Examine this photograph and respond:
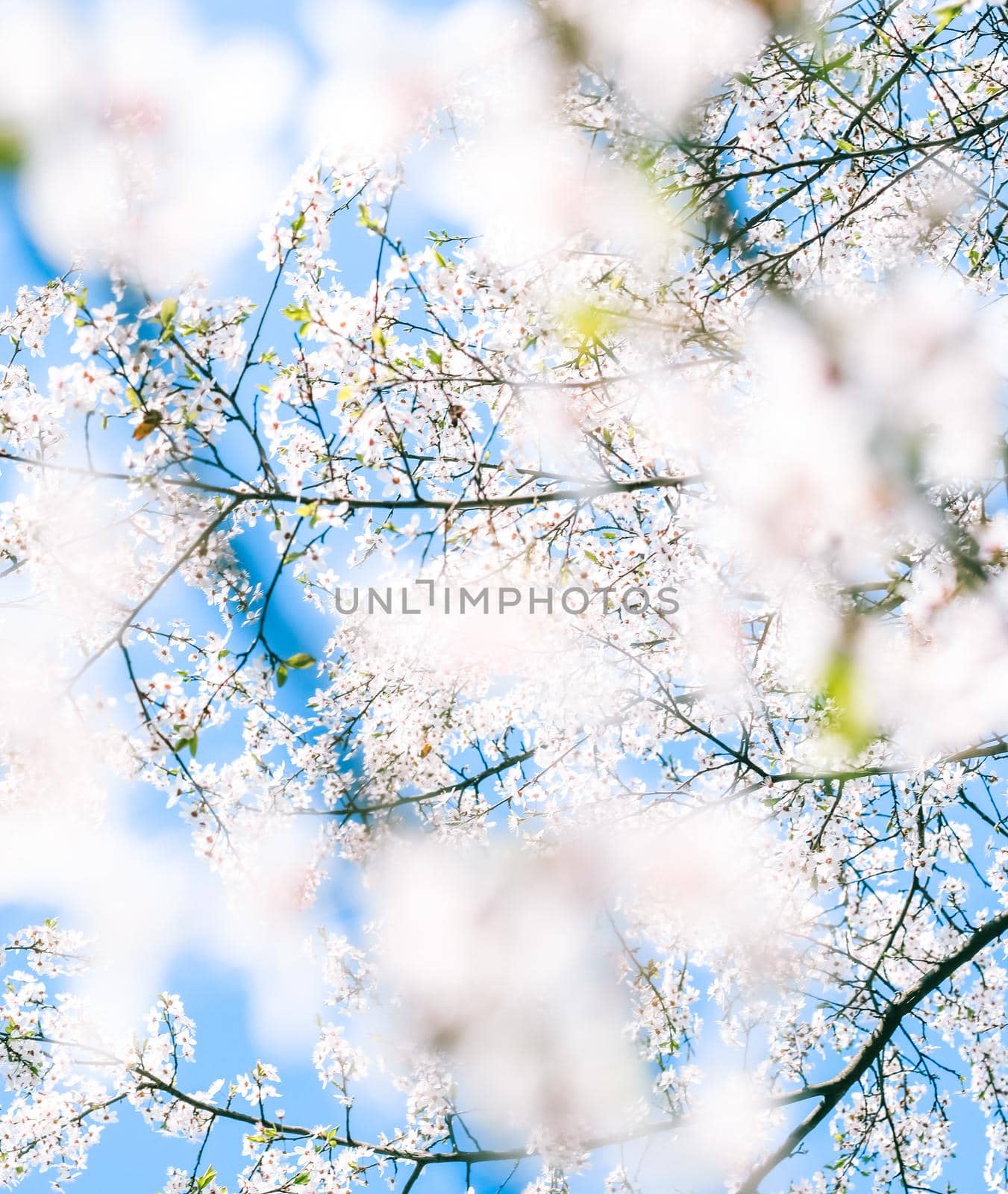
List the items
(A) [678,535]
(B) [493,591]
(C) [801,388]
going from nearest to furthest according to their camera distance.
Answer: (C) [801,388]
(B) [493,591]
(A) [678,535]

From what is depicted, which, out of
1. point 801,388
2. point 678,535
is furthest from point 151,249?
point 678,535

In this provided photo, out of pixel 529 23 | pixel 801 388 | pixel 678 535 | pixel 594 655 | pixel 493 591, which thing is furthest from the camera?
pixel 594 655

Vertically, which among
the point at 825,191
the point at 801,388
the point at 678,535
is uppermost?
the point at 825,191

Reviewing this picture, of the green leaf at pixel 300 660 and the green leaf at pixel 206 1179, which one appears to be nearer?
the green leaf at pixel 300 660

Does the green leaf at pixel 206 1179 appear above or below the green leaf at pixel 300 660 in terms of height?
below

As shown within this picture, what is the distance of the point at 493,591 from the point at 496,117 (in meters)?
2.05

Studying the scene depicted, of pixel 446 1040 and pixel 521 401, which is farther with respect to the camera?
pixel 446 1040

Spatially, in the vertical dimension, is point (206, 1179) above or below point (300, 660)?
below

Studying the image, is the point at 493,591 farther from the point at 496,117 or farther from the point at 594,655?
the point at 496,117

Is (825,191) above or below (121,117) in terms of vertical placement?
above

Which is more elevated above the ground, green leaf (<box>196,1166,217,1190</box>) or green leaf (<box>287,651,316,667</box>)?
green leaf (<box>287,651,316,667</box>)

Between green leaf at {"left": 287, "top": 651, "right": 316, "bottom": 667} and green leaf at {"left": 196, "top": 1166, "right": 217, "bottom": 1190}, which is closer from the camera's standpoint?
green leaf at {"left": 287, "top": 651, "right": 316, "bottom": 667}

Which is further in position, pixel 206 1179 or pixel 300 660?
pixel 206 1179

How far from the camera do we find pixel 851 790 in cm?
420
